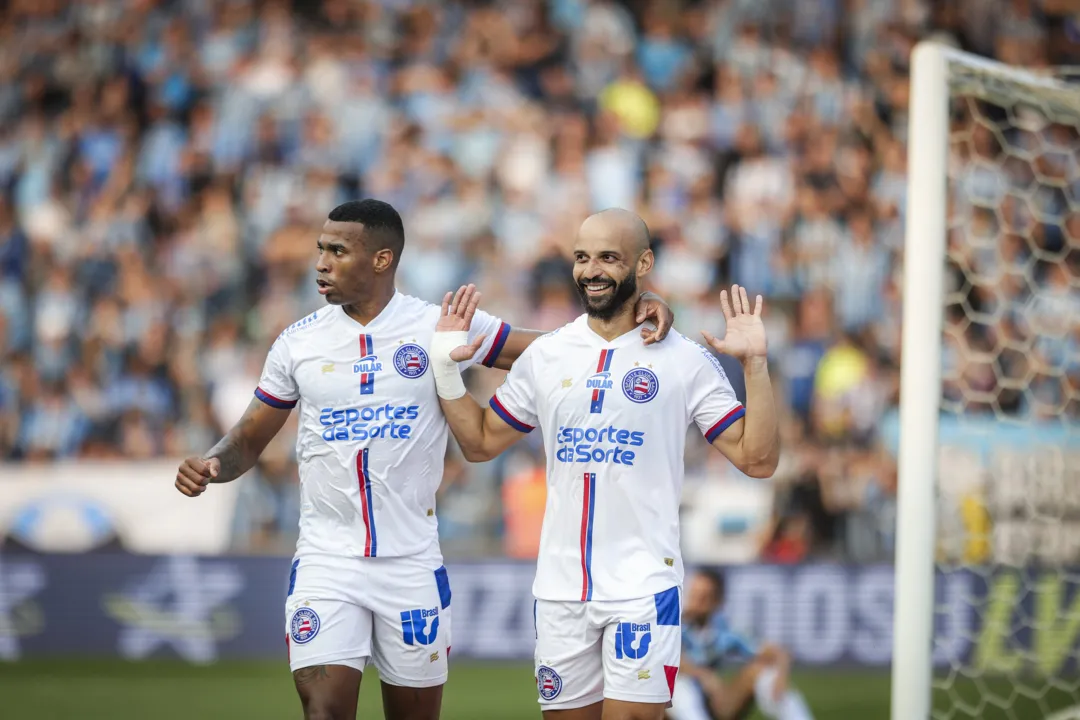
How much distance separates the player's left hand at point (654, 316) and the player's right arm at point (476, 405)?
546 millimetres

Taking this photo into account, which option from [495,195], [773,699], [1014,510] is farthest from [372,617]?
[495,195]

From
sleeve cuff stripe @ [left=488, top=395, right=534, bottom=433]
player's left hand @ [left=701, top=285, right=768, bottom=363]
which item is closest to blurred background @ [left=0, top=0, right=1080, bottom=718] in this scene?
player's left hand @ [left=701, top=285, right=768, bottom=363]

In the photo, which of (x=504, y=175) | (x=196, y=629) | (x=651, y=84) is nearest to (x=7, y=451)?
(x=196, y=629)

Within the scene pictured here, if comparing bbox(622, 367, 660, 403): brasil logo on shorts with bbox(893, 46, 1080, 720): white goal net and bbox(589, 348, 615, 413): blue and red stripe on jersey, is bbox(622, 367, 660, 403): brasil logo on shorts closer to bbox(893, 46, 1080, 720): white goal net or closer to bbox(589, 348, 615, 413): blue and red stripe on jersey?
bbox(589, 348, 615, 413): blue and red stripe on jersey

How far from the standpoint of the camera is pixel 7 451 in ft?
45.4

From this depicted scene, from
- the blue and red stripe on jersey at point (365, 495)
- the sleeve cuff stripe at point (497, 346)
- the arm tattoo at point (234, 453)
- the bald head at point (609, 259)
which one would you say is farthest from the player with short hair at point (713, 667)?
the arm tattoo at point (234, 453)

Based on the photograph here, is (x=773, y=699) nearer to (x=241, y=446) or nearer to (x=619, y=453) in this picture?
(x=619, y=453)

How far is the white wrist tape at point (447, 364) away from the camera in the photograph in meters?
6.45

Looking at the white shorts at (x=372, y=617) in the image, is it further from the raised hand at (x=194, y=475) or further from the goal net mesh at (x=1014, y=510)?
the goal net mesh at (x=1014, y=510)

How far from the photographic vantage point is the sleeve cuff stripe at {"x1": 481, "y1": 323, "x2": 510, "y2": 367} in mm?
6852

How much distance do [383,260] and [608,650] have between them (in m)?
2.07

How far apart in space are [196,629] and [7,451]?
2.89 m

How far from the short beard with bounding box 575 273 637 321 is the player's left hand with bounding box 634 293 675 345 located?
0.31 ft

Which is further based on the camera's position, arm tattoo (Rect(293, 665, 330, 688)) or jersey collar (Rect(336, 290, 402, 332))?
jersey collar (Rect(336, 290, 402, 332))
